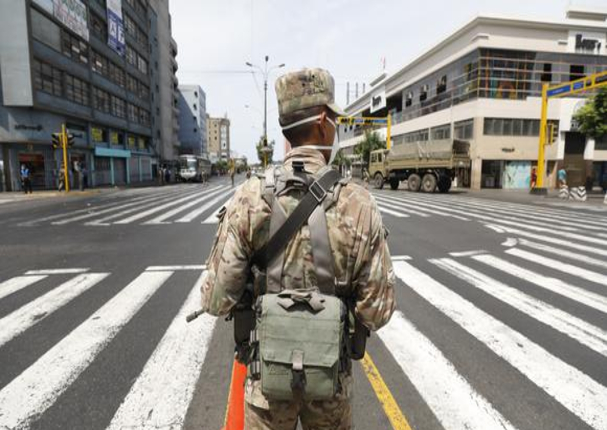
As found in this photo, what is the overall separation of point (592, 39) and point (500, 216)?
28628mm

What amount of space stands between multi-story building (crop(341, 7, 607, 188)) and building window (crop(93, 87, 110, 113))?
33.5 metres

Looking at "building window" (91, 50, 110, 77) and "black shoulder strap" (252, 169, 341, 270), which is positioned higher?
"building window" (91, 50, 110, 77)

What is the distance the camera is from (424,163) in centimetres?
2366

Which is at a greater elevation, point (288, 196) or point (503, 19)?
point (503, 19)

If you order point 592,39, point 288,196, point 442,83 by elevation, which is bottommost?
point 288,196

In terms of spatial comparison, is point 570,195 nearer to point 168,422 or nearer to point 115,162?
point 168,422

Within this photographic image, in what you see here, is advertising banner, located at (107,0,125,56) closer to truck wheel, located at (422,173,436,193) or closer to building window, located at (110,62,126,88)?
building window, located at (110,62,126,88)

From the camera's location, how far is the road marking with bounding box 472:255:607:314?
475 centimetres

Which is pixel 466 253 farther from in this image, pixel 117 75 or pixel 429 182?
pixel 117 75

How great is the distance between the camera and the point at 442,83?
34.1 meters

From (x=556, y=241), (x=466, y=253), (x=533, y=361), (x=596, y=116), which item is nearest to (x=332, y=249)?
(x=533, y=361)

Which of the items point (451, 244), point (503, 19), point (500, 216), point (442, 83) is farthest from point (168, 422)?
point (442, 83)

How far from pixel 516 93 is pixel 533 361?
1291 inches

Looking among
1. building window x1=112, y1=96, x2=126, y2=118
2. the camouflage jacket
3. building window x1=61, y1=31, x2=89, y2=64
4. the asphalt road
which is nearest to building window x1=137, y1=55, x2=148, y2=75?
building window x1=112, y1=96, x2=126, y2=118
